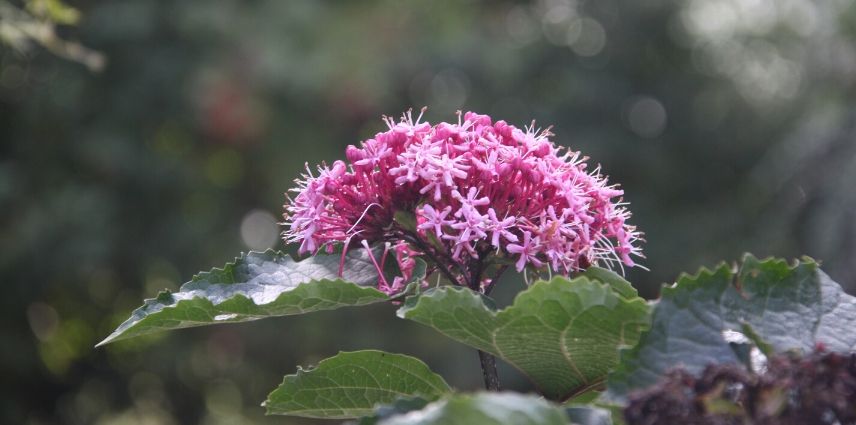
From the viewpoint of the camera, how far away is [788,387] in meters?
1.08

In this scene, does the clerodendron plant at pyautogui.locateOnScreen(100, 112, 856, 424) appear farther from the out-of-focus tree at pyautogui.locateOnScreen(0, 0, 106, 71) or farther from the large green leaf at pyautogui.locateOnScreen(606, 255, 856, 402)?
the out-of-focus tree at pyautogui.locateOnScreen(0, 0, 106, 71)

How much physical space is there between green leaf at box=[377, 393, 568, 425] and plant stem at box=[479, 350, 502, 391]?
1.63 feet

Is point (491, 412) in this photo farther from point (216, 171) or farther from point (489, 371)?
point (216, 171)

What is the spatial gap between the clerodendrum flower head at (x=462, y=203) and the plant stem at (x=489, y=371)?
12cm

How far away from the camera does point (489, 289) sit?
1646 millimetres

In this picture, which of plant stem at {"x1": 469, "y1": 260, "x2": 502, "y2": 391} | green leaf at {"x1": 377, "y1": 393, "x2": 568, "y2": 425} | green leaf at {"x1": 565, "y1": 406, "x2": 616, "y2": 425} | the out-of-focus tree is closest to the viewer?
green leaf at {"x1": 377, "y1": 393, "x2": 568, "y2": 425}

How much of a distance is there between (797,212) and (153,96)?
445cm

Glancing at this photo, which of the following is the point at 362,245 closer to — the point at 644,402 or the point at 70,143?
the point at 644,402

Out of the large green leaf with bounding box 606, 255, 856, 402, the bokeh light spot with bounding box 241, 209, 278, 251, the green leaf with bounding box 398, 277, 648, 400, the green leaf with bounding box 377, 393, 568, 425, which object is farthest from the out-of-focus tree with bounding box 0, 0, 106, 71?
the bokeh light spot with bounding box 241, 209, 278, 251

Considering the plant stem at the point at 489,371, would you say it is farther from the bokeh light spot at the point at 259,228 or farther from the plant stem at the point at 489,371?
the bokeh light spot at the point at 259,228

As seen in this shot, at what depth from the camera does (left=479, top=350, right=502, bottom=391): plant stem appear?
1506mm

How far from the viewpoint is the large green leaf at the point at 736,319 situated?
1227mm

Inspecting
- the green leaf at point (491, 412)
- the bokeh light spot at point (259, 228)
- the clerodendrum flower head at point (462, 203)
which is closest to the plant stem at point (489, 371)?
Answer: the clerodendrum flower head at point (462, 203)

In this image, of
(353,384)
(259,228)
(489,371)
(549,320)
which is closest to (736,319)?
(549,320)
